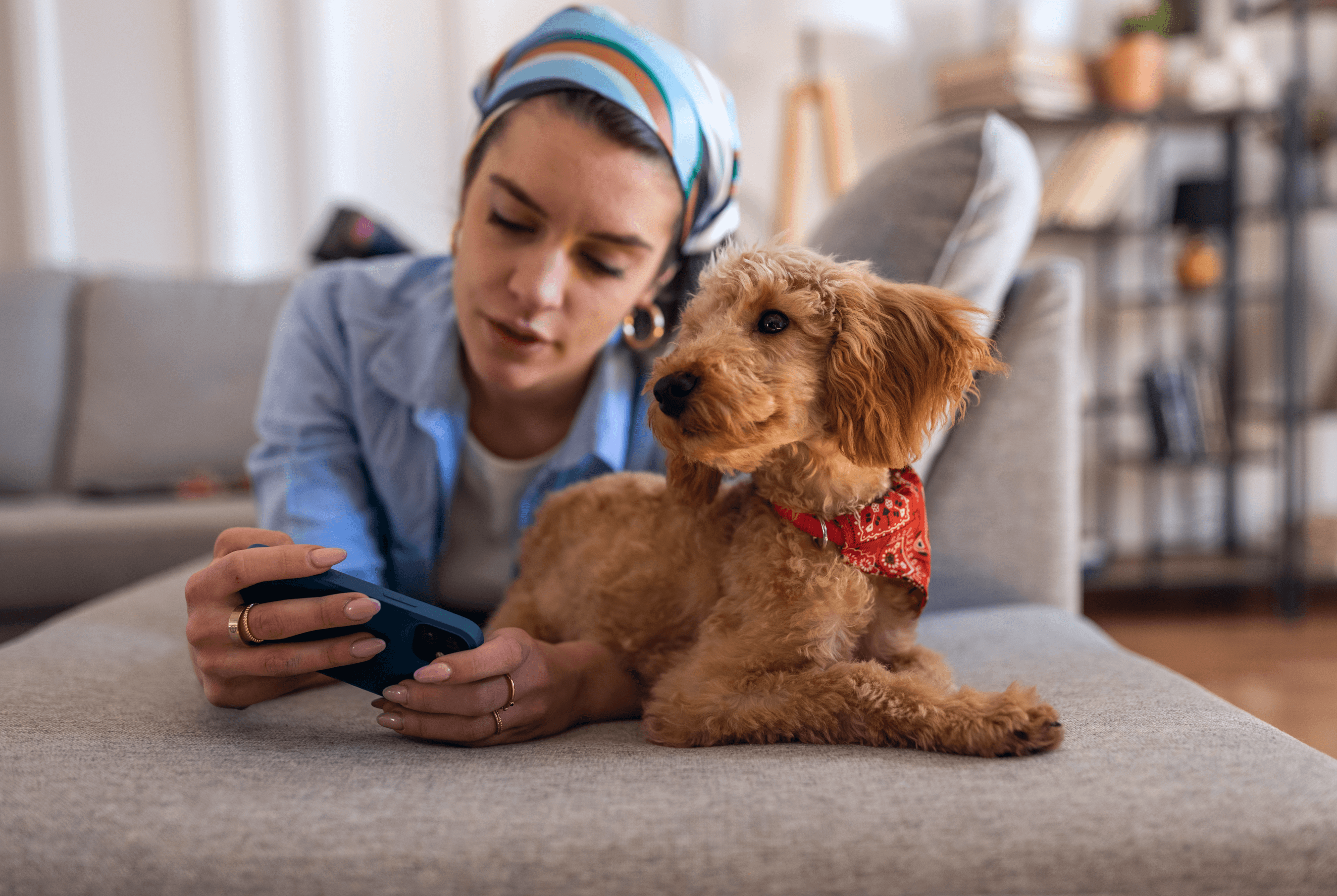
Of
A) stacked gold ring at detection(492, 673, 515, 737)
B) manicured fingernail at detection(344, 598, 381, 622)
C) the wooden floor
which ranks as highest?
manicured fingernail at detection(344, 598, 381, 622)

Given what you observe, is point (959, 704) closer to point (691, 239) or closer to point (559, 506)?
point (559, 506)

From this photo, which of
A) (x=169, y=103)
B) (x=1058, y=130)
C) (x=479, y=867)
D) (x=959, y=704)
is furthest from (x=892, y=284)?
(x=169, y=103)

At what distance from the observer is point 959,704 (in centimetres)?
71

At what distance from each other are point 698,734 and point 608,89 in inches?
29.2

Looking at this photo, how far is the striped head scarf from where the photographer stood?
1.04 metres

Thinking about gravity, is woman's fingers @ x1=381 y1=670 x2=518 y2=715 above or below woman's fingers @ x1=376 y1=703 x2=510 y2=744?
above

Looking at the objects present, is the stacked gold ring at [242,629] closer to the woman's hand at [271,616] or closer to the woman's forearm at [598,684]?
the woman's hand at [271,616]

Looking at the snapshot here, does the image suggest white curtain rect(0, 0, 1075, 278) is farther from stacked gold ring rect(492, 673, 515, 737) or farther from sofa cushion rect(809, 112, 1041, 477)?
stacked gold ring rect(492, 673, 515, 737)

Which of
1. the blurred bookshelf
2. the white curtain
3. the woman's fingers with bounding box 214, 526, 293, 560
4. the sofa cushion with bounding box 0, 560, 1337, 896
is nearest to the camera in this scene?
the sofa cushion with bounding box 0, 560, 1337, 896

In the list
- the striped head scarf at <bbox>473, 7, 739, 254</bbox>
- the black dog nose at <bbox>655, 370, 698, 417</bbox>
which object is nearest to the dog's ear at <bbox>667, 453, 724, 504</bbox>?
the black dog nose at <bbox>655, 370, 698, 417</bbox>

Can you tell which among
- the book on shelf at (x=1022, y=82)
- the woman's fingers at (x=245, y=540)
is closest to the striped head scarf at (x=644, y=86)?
the woman's fingers at (x=245, y=540)

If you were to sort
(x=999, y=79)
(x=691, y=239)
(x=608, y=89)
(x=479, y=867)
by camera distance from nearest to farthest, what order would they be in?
(x=479, y=867)
(x=608, y=89)
(x=691, y=239)
(x=999, y=79)

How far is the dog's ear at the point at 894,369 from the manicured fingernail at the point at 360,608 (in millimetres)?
436

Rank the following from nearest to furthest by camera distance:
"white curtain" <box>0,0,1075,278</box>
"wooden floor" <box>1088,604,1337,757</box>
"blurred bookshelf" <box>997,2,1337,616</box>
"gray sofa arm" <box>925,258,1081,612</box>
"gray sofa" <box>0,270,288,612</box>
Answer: "gray sofa arm" <box>925,258,1081,612</box> → "wooden floor" <box>1088,604,1337,757</box> → "gray sofa" <box>0,270,288,612</box> → "blurred bookshelf" <box>997,2,1337,616</box> → "white curtain" <box>0,0,1075,278</box>
